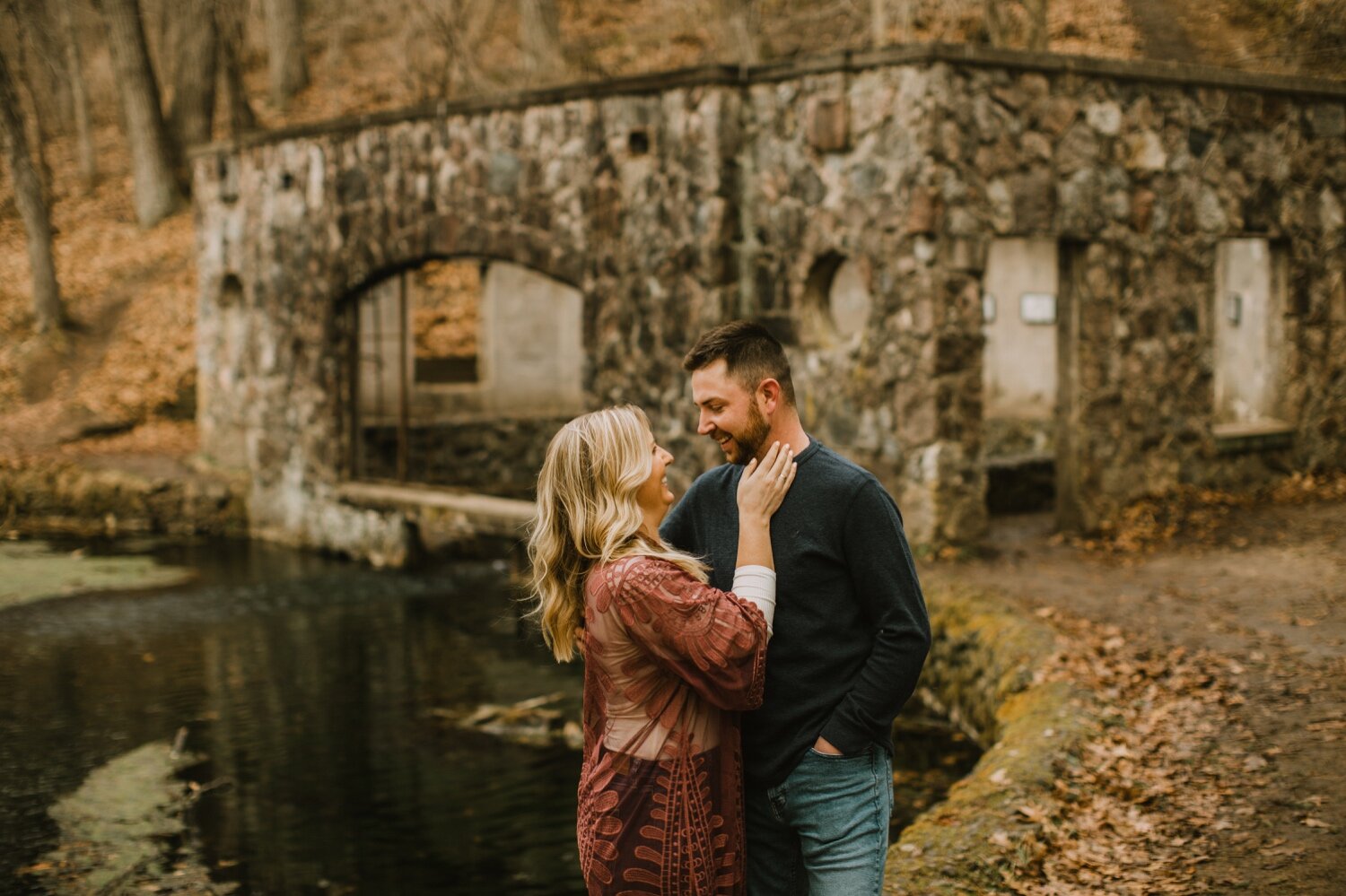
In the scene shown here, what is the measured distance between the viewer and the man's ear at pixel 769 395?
3.26m

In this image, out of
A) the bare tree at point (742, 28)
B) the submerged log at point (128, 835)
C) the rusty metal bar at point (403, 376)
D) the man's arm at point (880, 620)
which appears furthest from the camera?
the bare tree at point (742, 28)

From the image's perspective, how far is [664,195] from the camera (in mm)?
11406

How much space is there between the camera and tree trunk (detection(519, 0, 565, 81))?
64.4ft

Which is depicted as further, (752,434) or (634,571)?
(752,434)

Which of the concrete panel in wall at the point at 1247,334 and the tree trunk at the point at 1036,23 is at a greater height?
the tree trunk at the point at 1036,23

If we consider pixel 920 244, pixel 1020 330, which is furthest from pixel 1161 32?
pixel 920 244

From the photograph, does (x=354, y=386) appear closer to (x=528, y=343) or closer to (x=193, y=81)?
(x=528, y=343)

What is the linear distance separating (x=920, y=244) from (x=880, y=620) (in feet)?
24.3

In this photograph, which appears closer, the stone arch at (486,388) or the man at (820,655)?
the man at (820,655)

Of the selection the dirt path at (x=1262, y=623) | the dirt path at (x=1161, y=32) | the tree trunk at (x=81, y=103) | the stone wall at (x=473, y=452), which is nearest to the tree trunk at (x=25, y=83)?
the tree trunk at (x=81, y=103)

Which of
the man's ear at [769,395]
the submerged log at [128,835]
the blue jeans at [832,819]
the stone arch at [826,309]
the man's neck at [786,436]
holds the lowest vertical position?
the submerged log at [128,835]

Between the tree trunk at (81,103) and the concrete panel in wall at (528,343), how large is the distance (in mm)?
12814

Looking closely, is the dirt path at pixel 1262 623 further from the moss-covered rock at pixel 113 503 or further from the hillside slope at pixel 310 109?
the moss-covered rock at pixel 113 503

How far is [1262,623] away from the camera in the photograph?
26.1 ft
